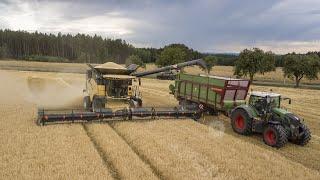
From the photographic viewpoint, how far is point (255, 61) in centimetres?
5438

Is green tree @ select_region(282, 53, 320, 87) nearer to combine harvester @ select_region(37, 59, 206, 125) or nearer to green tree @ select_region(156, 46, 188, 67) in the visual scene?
green tree @ select_region(156, 46, 188, 67)

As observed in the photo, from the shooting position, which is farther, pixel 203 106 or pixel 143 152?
pixel 203 106

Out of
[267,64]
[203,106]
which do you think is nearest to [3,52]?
[267,64]

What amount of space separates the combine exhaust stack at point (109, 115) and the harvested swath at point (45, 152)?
0.63 metres

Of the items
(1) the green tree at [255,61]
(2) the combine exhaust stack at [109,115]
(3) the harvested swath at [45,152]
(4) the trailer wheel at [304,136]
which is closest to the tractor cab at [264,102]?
(4) the trailer wheel at [304,136]

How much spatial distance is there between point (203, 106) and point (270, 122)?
6002 millimetres

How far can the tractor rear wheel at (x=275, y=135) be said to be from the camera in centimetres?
1442

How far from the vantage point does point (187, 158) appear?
12.0 m

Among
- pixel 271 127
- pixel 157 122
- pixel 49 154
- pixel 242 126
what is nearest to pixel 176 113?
pixel 157 122

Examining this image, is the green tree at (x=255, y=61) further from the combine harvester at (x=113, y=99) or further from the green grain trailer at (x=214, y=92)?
the combine harvester at (x=113, y=99)

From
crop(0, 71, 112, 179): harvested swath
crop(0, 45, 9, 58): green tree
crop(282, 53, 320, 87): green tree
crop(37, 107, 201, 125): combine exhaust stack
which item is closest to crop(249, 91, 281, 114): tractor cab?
crop(37, 107, 201, 125): combine exhaust stack

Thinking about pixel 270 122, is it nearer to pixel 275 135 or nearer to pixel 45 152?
pixel 275 135

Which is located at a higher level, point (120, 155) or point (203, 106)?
point (203, 106)

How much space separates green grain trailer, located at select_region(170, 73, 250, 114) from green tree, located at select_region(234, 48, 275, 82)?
3379 cm
